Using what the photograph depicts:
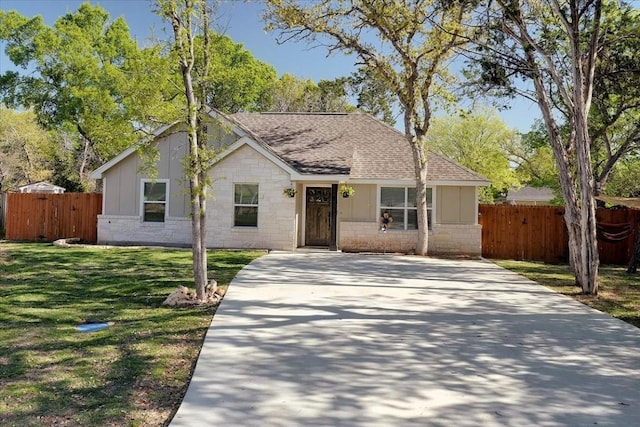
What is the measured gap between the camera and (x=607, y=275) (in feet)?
39.2

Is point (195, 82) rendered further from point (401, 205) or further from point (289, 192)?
point (401, 205)

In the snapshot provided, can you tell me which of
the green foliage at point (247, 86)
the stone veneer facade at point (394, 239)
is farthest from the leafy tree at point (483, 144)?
the stone veneer facade at point (394, 239)

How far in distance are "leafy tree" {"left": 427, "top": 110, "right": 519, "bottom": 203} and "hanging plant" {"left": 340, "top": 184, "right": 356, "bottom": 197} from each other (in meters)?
21.7

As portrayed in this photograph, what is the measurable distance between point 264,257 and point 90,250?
218 inches

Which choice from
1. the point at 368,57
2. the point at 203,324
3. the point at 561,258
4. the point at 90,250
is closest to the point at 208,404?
the point at 203,324

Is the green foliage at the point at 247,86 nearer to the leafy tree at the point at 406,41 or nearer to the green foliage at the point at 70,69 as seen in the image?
the green foliage at the point at 70,69

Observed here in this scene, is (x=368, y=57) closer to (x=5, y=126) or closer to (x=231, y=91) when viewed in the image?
(x=231, y=91)

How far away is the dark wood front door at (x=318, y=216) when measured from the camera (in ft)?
51.7

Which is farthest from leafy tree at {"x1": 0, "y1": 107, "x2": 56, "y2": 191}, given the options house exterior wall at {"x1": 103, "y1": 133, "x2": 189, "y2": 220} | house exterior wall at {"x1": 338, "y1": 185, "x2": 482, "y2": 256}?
house exterior wall at {"x1": 338, "y1": 185, "x2": 482, "y2": 256}

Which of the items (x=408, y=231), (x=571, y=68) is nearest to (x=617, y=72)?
(x=571, y=68)

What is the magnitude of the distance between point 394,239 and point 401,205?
1200 millimetres

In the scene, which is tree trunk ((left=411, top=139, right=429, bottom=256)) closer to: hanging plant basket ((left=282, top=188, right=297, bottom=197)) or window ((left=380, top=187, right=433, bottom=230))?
window ((left=380, top=187, right=433, bottom=230))

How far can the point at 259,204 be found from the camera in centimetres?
1467

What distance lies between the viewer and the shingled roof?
15.1 meters
